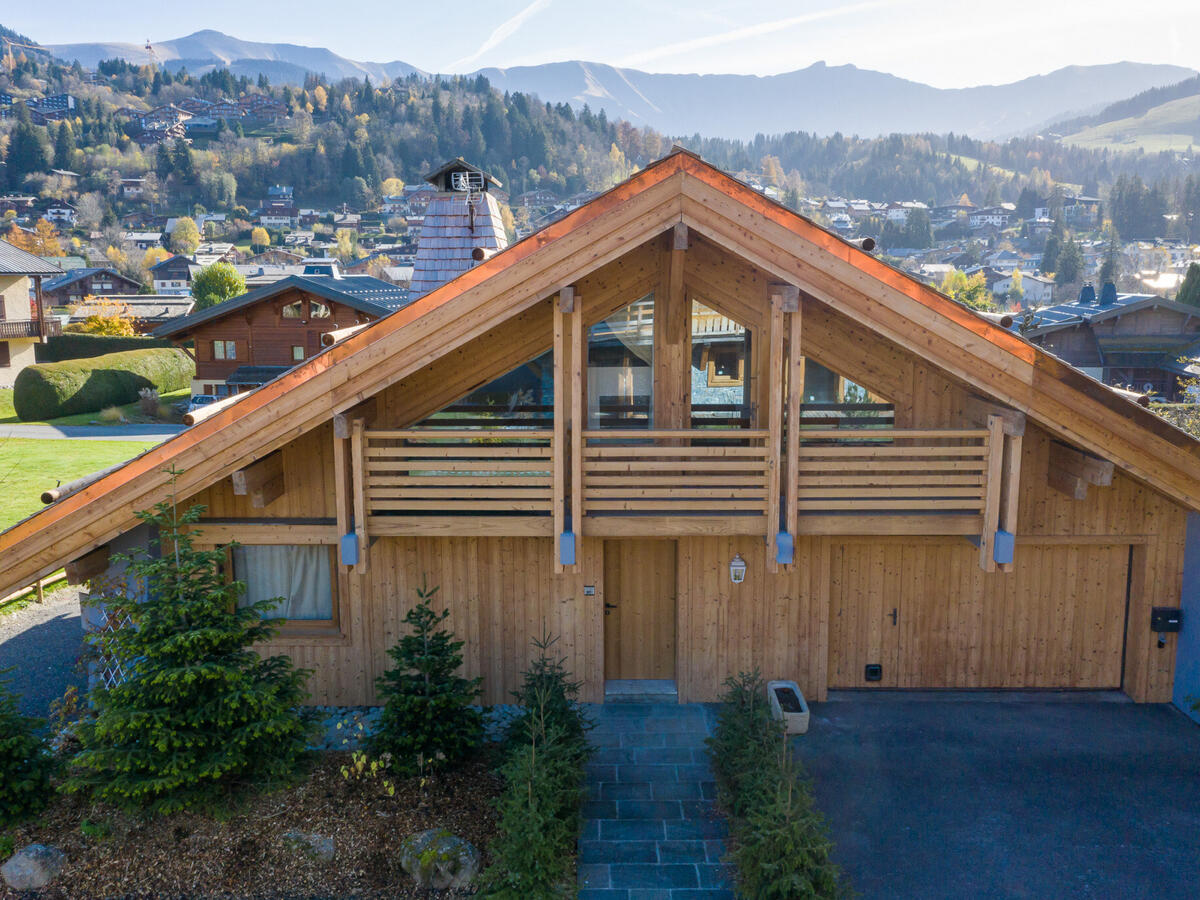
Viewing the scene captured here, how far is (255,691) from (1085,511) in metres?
9.91

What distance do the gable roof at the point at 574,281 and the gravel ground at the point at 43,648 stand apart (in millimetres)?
3351

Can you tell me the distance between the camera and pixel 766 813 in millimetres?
7867

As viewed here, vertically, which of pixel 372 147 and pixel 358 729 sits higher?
pixel 372 147

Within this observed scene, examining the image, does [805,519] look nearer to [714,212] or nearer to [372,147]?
[714,212]

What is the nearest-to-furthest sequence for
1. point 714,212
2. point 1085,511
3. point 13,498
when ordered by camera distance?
point 714,212 < point 1085,511 < point 13,498

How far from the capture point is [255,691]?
8.48 metres

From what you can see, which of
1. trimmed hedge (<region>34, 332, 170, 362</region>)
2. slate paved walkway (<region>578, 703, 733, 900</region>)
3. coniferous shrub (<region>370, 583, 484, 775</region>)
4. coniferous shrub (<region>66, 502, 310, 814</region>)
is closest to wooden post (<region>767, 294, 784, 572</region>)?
slate paved walkway (<region>578, 703, 733, 900</region>)

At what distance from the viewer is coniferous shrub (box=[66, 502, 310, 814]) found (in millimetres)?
8133

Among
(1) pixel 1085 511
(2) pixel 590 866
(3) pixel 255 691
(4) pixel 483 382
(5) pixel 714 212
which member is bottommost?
(2) pixel 590 866

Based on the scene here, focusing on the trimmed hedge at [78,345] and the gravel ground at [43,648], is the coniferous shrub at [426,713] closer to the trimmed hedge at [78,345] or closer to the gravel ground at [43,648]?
the gravel ground at [43,648]

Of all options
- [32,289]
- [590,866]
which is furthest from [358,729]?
[32,289]

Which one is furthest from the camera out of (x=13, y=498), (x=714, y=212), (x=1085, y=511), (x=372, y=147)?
(x=372, y=147)

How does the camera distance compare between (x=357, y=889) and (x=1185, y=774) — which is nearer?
(x=357, y=889)

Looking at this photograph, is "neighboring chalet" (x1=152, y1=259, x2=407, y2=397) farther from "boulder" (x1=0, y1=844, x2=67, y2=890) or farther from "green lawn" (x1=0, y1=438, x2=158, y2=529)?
"boulder" (x1=0, y1=844, x2=67, y2=890)
